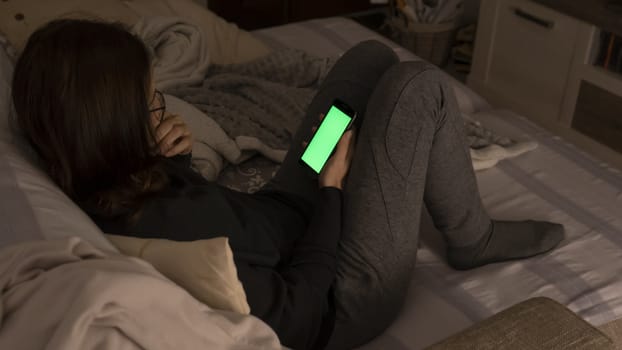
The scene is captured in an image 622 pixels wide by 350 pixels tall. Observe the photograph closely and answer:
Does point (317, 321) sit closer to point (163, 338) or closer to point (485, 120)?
point (163, 338)

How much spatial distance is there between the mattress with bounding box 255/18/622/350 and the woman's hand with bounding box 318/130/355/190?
0.26 m

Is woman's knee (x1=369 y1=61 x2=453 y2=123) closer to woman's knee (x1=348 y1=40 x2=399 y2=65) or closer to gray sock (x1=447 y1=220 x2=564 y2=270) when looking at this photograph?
woman's knee (x1=348 y1=40 x2=399 y2=65)

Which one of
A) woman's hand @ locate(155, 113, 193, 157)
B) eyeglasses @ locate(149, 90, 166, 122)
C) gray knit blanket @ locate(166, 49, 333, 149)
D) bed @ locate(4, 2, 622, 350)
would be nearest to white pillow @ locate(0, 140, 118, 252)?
bed @ locate(4, 2, 622, 350)

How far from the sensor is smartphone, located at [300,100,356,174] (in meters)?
A: 1.28

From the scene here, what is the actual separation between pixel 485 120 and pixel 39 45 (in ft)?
4.19

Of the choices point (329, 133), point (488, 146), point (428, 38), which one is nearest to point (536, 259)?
point (488, 146)

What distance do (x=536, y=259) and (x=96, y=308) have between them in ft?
3.16

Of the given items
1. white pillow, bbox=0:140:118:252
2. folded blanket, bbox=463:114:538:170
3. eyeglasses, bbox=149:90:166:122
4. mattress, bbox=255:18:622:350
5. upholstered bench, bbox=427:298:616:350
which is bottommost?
mattress, bbox=255:18:622:350

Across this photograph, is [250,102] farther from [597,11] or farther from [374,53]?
[597,11]

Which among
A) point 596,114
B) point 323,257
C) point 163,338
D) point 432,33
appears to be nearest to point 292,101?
point 323,257

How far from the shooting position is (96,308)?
651 mm

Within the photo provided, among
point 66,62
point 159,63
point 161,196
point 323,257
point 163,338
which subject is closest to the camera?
point 163,338

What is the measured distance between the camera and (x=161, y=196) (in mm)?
994

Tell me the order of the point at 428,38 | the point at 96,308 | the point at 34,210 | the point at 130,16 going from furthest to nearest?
the point at 428,38 → the point at 130,16 → the point at 34,210 → the point at 96,308
